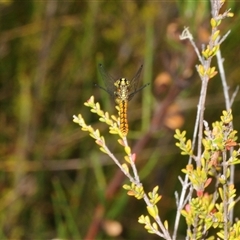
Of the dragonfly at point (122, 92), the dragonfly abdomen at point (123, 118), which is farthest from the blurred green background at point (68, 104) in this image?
the dragonfly abdomen at point (123, 118)

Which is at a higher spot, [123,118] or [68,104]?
[68,104]

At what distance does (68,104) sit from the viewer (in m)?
1.94

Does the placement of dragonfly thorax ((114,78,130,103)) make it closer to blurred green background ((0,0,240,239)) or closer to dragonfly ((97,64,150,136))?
dragonfly ((97,64,150,136))

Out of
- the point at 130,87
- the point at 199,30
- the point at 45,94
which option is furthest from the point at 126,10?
the point at 130,87

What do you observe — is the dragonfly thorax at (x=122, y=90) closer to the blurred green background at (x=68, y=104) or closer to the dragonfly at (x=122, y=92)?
the dragonfly at (x=122, y=92)

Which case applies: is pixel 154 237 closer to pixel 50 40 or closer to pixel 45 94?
pixel 45 94

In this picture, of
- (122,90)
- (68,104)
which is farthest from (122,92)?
(68,104)

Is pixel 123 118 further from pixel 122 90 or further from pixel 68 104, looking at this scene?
pixel 68 104

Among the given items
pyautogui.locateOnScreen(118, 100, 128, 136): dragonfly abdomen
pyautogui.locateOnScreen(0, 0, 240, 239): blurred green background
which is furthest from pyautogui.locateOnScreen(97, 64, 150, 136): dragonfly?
pyautogui.locateOnScreen(0, 0, 240, 239): blurred green background

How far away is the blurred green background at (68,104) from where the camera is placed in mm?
1776

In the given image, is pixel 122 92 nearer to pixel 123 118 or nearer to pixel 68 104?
pixel 123 118

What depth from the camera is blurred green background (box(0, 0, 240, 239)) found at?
1.78m

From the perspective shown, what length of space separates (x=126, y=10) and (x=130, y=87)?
3.62ft

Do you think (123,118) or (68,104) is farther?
(68,104)
